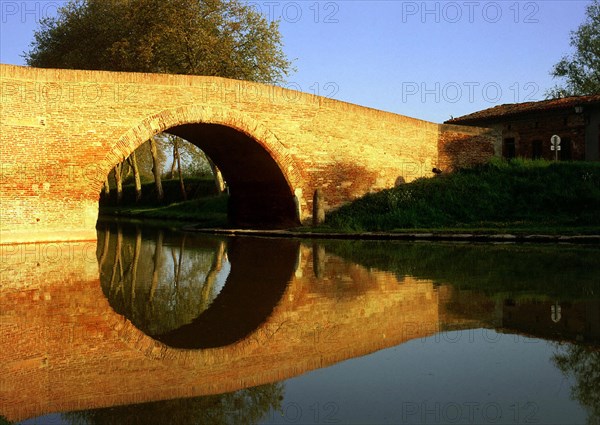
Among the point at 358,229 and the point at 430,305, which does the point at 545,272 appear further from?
the point at 358,229

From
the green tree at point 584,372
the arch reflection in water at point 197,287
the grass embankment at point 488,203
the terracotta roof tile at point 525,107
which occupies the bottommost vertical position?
the green tree at point 584,372

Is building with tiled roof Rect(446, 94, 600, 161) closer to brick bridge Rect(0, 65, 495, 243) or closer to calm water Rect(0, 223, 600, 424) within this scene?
brick bridge Rect(0, 65, 495, 243)

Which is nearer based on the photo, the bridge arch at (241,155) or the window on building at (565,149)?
the bridge arch at (241,155)

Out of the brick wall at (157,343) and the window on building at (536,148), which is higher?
the window on building at (536,148)

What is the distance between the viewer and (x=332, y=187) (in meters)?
21.0

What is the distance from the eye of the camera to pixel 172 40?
28797 millimetres

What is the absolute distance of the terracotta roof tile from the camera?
27.1 meters

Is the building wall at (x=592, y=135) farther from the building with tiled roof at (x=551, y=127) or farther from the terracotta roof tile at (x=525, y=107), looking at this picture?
the terracotta roof tile at (x=525, y=107)

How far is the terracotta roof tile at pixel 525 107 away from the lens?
27.1 meters

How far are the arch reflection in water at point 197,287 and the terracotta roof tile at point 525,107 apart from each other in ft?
53.8

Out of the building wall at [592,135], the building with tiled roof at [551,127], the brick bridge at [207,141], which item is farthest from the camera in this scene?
the building with tiled roof at [551,127]

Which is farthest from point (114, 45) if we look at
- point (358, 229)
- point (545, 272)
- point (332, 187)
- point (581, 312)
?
point (581, 312)

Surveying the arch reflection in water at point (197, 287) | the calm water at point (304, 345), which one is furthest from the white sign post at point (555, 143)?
A: the calm water at point (304, 345)

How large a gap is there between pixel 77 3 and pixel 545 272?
107 ft
